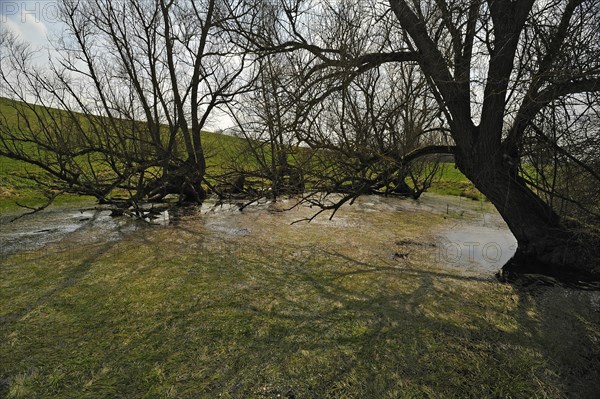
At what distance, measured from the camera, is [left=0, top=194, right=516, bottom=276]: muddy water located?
5.15m

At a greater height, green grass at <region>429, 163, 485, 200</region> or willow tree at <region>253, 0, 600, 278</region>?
willow tree at <region>253, 0, 600, 278</region>

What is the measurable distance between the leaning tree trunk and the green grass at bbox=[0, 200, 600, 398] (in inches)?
35.7

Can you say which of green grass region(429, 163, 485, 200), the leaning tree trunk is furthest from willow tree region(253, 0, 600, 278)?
green grass region(429, 163, 485, 200)

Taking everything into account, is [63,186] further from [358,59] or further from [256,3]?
[358,59]

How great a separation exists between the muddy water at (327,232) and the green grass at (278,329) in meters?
0.47

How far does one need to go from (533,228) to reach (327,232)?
3320mm

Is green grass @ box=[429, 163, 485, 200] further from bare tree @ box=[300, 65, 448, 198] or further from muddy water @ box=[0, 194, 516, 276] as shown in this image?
bare tree @ box=[300, 65, 448, 198]

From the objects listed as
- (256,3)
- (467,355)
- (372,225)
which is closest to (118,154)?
(256,3)

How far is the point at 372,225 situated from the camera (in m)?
7.36

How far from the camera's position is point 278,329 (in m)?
2.88

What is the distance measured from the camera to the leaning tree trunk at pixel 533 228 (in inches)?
175

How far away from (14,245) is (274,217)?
477 cm

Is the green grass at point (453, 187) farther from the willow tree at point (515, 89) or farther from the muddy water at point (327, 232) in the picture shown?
the willow tree at point (515, 89)

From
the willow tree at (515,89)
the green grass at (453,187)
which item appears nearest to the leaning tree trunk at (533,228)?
the willow tree at (515,89)
